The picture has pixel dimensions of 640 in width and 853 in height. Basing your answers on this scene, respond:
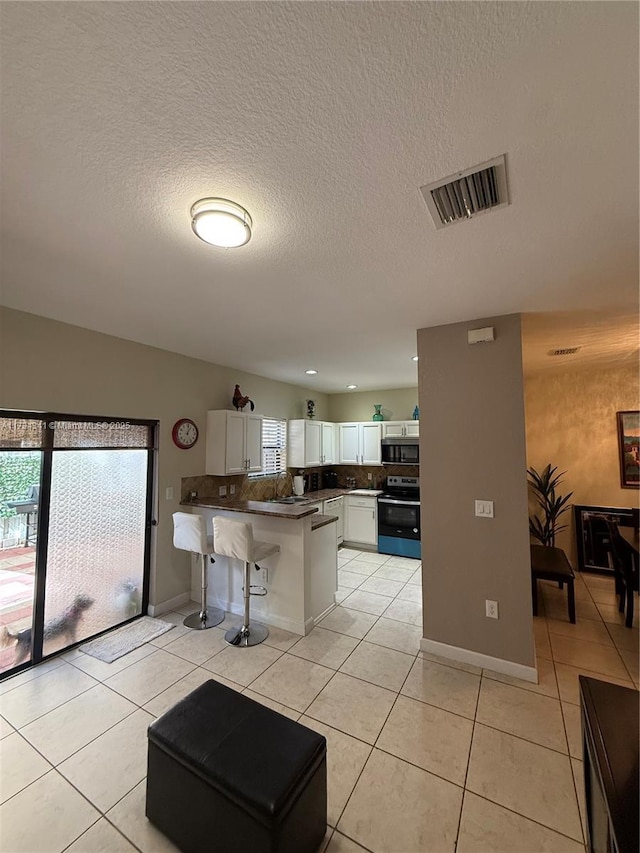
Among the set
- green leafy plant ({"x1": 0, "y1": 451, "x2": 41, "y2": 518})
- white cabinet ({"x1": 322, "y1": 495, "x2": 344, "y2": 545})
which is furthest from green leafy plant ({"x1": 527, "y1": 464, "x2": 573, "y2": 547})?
green leafy plant ({"x1": 0, "y1": 451, "x2": 41, "y2": 518})

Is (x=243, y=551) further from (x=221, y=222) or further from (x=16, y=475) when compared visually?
(x=221, y=222)

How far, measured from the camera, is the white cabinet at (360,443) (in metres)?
6.04

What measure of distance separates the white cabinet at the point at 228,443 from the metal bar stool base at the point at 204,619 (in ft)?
4.87

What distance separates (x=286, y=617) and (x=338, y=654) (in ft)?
2.11

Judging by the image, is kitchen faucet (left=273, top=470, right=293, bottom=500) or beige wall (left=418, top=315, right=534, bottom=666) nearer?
beige wall (left=418, top=315, right=534, bottom=666)

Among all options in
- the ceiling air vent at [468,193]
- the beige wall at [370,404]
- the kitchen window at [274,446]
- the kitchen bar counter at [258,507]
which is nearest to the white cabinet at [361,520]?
the kitchen window at [274,446]

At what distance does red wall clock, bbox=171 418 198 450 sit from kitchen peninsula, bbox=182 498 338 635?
0.67 metres

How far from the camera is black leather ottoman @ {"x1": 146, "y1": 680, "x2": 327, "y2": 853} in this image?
4.30 feet

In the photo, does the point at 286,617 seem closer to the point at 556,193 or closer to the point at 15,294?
the point at 15,294

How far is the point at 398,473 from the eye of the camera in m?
6.02

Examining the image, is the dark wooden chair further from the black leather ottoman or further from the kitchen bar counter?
the black leather ottoman

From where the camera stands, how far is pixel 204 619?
339 centimetres

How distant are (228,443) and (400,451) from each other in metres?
2.95

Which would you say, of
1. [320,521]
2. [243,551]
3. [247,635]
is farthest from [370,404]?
[247,635]
